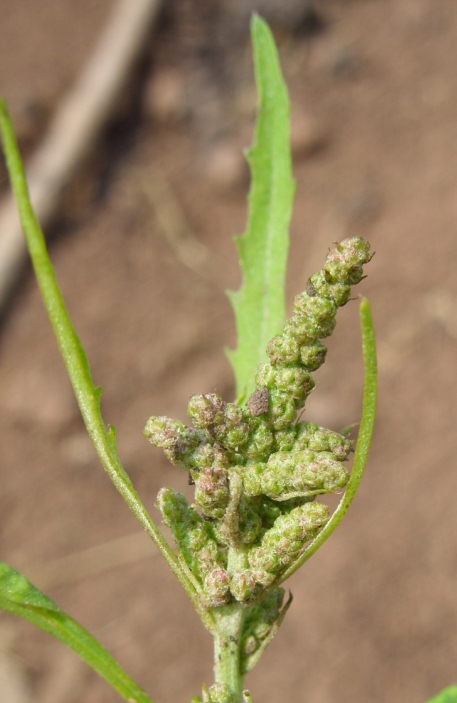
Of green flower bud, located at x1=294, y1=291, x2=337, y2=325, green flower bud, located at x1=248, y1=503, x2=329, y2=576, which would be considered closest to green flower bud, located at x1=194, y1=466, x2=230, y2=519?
green flower bud, located at x1=248, y1=503, x2=329, y2=576

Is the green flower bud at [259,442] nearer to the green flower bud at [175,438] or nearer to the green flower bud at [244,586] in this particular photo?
the green flower bud at [175,438]

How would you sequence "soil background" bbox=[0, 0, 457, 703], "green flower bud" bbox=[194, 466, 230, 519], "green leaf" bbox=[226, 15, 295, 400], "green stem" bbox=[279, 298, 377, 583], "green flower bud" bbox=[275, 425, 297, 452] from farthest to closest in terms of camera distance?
"soil background" bbox=[0, 0, 457, 703] < "green leaf" bbox=[226, 15, 295, 400] < "green flower bud" bbox=[275, 425, 297, 452] < "green flower bud" bbox=[194, 466, 230, 519] < "green stem" bbox=[279, 298, 377, 583]

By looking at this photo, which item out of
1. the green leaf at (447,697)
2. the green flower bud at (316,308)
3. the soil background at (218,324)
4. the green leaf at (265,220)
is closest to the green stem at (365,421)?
the green flower bud at (316,308)

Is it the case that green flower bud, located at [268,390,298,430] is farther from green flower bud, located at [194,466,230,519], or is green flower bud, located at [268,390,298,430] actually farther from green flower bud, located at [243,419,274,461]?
green flower bud, located at [194,466,230,519]

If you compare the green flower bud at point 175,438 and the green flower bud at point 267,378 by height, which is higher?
the green flower bud at point 267,378

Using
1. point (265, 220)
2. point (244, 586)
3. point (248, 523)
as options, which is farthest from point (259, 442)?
point (265, 220)

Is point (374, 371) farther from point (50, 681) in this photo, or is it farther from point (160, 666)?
point (50, 681)
